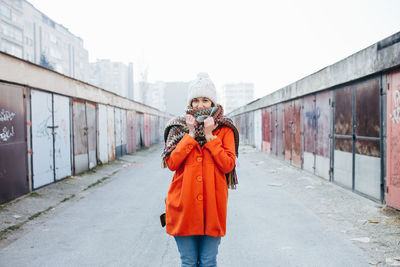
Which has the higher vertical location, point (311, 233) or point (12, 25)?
point (12, 25)

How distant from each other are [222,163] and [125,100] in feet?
49.5

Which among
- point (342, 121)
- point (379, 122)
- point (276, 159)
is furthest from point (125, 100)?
point (379, 122)

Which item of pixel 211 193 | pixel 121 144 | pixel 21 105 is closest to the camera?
pixel 211 193

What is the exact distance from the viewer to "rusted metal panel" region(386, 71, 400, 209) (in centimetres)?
512

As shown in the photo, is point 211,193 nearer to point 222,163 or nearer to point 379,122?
point 222,163

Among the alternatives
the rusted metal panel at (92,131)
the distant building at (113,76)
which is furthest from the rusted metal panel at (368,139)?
the distant building at (113,76)

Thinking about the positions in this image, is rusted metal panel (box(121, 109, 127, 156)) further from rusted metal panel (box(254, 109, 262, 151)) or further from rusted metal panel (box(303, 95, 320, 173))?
rusted metal panel (box(303, 95, 320, 173))

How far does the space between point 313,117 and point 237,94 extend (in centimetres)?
11233

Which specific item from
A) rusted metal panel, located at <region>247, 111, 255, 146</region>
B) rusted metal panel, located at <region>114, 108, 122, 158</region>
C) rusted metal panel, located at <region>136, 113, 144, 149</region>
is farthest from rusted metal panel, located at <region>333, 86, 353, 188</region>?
rusted metal panel, located at <region>136, 113, 144, 149</region>

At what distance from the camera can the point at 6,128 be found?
19.7 feet

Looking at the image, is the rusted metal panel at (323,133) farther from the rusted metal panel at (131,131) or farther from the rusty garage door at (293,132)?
the rusted metal panel at (131,131)

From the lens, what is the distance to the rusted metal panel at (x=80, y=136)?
31.9 ft

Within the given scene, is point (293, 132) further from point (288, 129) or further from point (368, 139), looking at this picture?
point (368, 139)

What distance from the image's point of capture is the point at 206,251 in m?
2.02
